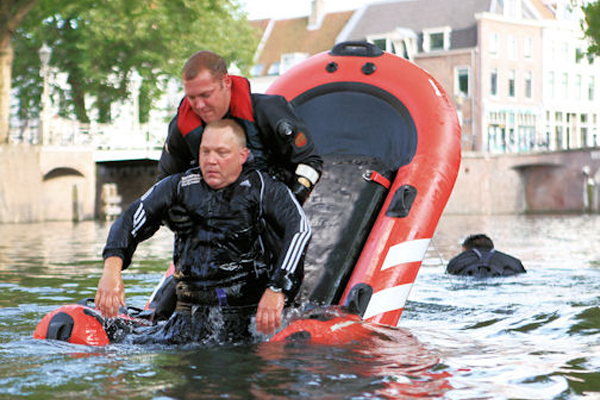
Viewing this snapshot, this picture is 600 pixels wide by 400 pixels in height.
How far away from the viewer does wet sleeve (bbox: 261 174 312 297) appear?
3.97 m

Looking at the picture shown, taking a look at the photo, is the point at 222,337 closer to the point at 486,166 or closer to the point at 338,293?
the point at 338,293

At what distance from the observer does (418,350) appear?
4.40m

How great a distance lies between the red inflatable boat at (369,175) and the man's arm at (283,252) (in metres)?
0.31

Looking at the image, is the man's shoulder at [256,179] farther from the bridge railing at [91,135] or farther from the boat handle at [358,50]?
the bridge railing at [91,135]

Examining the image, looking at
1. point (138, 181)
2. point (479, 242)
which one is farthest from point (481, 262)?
point (138, 181)

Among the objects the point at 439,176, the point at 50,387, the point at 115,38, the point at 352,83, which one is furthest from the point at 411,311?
the point at 115,38

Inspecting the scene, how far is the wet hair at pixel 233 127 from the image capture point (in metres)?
4.10

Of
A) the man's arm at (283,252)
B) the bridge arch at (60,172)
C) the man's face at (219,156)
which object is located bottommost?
the man's arm at (283,252)

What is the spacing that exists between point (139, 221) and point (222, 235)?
356mm

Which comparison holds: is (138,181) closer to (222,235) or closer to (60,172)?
(60,172)

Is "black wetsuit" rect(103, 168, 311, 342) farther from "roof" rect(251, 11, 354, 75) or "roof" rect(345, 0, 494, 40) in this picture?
"roof" rect(251, 11, 354, 75)

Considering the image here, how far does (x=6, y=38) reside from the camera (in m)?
22.3

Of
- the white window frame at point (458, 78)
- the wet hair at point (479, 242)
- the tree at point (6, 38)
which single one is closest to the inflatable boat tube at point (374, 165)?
the wet hair at point (479, 242)

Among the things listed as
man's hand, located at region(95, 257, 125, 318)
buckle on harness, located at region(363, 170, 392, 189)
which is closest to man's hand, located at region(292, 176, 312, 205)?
man's hand, located at region(95, 257, 125, 318)
